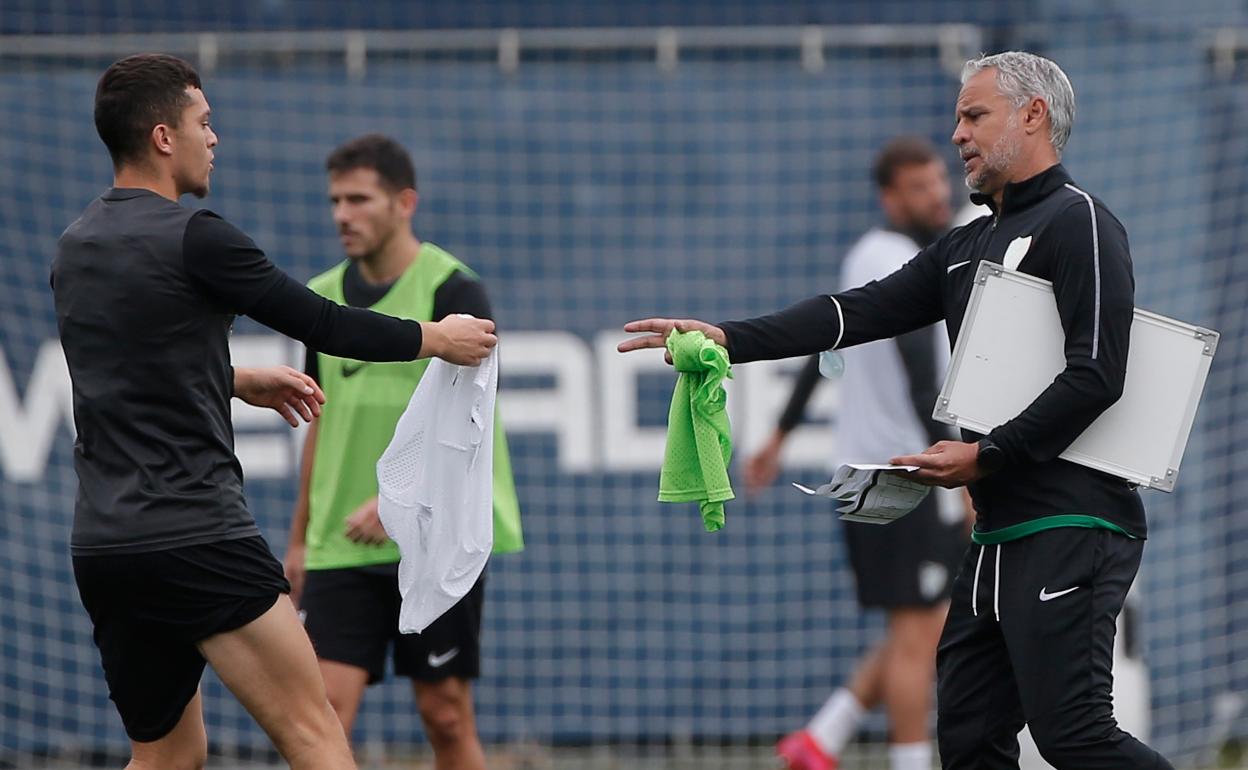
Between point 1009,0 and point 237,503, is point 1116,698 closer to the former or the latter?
point 1009,0

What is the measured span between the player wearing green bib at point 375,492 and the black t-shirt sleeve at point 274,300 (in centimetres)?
112

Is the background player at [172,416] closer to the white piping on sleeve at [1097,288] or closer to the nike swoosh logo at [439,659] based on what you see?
the nike swoosh logo at [439,659]

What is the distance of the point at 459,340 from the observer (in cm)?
439

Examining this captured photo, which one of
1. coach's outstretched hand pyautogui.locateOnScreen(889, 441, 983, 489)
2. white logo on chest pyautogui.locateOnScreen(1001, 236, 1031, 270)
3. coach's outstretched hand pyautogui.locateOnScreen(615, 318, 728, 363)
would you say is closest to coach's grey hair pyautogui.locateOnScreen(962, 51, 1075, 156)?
white logo on chest pyautogui.locateOnScreen(1001, 236, 1031, 270)

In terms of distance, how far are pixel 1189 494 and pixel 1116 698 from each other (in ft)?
4.56

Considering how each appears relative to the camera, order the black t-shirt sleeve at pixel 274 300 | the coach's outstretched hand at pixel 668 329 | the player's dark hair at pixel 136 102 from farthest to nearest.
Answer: the coach's outstretched hand at pixel 668 329 → the player's dark hair at pixel 136 102 → the black t-shirt sleeve at pixel 274 300

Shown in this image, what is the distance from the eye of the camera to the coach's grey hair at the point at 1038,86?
4242mm

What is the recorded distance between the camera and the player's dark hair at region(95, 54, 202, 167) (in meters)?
4.05

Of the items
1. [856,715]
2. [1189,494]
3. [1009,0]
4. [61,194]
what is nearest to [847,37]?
[1009,0]

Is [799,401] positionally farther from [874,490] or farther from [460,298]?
[874,490]

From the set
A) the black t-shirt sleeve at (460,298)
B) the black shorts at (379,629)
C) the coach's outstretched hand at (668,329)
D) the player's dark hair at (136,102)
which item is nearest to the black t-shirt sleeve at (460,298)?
the black t-shirt sleeve at (460,298)

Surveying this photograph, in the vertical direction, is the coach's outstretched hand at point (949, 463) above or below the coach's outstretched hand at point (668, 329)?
below

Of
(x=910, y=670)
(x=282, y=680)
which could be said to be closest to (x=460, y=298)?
(x=282, y=680)

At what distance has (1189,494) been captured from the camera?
763 cm
